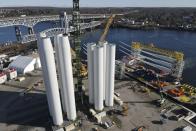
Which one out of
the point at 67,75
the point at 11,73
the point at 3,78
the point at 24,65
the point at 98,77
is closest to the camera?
the point at 67,75

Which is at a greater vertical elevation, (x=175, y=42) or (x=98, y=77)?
(x=98, y=77)

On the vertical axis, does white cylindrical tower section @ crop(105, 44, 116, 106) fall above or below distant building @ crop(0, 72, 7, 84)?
above

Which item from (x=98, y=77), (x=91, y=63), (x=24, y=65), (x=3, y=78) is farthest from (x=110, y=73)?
(x=3, y=78)

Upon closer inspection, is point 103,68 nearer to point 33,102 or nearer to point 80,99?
point 80,99

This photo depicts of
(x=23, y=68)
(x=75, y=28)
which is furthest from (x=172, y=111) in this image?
(x=23, y=68)

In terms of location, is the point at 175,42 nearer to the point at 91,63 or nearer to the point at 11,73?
the point at 11,73

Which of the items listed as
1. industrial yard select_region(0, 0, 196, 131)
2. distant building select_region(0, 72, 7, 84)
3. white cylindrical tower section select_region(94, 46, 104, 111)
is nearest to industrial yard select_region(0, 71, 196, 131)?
industrial yard select_region(0, 0, 196, 131)

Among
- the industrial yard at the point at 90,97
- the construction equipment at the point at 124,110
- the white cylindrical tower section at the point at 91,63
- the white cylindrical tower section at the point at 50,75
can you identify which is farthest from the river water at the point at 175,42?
the white cylindrical tower section at the point at 50,75

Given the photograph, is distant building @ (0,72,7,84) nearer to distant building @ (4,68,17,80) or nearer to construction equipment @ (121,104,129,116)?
distant building @ (4,68,17,80)
